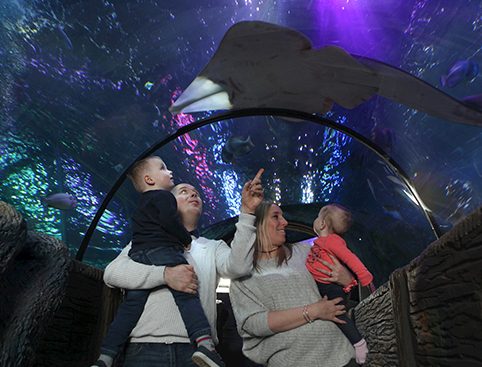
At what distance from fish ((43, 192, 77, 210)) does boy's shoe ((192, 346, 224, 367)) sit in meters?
3.68

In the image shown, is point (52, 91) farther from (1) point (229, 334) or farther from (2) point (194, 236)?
(1) point (229, 334)

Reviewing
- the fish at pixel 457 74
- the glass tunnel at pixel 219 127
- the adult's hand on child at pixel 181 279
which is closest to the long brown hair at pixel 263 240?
the adult's hand on child at pixel 181 279

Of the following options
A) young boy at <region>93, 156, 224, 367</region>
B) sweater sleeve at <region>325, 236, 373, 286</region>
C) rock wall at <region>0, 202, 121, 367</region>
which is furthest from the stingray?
rock wall at <region>0, 202, 121, 367</region>

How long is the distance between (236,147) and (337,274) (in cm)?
222

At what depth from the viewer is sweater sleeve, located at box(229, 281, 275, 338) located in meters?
Result: 1.70

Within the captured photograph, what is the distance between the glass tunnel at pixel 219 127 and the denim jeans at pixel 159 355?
3.79ft

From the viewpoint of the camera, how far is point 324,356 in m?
1.62

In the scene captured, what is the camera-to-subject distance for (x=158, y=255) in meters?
1.78

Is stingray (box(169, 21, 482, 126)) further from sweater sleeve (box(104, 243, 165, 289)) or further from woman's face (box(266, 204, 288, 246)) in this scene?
sweater sleeve (box(104, 243, 165, 289))

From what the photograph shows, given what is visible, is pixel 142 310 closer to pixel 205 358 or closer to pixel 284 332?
pixel 205 358

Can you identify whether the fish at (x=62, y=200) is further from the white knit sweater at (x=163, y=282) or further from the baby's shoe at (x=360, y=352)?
the baby's shoe at (x=360, y=352)

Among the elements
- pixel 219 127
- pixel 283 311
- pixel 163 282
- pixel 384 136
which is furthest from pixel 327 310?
pixel 384 136

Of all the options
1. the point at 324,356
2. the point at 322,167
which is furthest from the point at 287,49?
the point at 322,167

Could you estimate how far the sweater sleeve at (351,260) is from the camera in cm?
206
